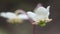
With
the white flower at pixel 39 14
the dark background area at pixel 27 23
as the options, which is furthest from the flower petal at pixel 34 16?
the dark background area at pixel 27 23

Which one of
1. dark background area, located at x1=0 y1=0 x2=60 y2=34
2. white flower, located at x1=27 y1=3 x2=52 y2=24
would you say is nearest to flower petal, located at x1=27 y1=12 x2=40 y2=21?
white flower, located at x1=27 y1=3 x2=52 y2=24

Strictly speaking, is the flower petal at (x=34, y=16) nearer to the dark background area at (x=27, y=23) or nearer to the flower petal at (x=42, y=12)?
the flower petal at (x=42, y=12)

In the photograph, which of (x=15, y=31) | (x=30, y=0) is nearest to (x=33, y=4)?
→ (x=30, y=0)

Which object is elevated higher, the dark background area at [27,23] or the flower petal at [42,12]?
the dark background area at [27,23]

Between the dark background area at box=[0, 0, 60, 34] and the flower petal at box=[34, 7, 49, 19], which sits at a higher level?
the dark background area at box=[0, 0, 60, 34]

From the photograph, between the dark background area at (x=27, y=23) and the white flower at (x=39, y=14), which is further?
the dark background area at (x=27, y=23)

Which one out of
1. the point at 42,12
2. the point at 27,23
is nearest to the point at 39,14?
the point at 42,12

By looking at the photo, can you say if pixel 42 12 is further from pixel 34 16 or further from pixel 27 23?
pixel 27 23

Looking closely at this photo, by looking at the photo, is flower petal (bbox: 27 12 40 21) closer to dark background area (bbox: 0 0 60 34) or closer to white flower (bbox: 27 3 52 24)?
white flower (bbox: 27 3 52 24)
